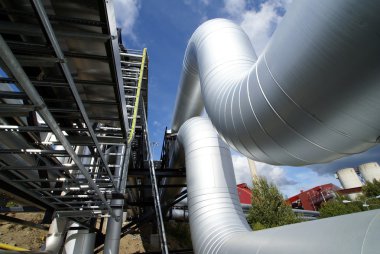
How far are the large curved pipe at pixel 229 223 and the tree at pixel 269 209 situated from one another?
1045 cm

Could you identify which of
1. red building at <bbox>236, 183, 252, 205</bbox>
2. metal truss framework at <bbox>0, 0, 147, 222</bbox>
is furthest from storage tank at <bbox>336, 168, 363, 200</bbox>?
metal truss framework at <bbox>0, 0, 147, 222</bbox>

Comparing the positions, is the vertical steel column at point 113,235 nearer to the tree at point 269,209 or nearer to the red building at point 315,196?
the tree at point 269,209

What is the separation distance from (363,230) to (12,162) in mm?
3436

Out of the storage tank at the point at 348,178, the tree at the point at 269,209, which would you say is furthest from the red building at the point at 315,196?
the tree at the point at 269,209

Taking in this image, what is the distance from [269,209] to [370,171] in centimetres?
2645

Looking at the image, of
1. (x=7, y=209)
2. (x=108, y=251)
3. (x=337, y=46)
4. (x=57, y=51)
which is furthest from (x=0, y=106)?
(x=108, y=251)

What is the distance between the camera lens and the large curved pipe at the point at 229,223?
4.69 feet

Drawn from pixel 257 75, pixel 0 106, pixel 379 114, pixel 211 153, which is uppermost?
pixel 211 153

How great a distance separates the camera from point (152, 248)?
30.1ft

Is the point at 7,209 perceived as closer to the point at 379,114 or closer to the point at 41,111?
the point at 41,111

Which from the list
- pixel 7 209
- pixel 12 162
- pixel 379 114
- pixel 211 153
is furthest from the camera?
pixel 211 153

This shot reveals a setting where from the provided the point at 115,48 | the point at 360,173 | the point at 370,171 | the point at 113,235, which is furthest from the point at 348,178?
the point at 115,48

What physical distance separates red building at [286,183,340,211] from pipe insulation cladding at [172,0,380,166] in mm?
27632

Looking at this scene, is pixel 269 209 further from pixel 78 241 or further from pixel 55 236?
pixel 55 236
